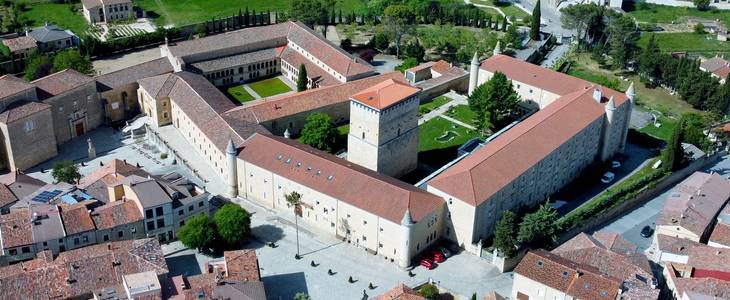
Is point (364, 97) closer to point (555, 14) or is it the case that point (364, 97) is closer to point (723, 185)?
point (723, 185)

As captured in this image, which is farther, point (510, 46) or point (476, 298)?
point (510, 46)

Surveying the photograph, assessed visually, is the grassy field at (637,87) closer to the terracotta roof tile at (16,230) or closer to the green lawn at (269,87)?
the green lawn at (269,87)

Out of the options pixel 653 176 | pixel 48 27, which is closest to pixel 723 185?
pixel 653 176

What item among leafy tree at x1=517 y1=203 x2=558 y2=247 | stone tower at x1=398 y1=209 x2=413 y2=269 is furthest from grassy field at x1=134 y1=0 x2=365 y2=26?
leafy tree at x1=517 y1=203 x2=558 y2=247

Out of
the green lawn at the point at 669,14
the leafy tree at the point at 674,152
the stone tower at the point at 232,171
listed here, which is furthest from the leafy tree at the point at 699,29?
the stone tower at the point at 232,171

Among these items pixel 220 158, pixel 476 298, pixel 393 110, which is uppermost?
pixel 393 110

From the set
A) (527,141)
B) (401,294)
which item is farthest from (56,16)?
(401,294)

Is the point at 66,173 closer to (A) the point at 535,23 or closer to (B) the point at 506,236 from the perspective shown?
(B) the point at 506,236

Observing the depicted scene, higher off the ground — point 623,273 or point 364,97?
point 364,97
